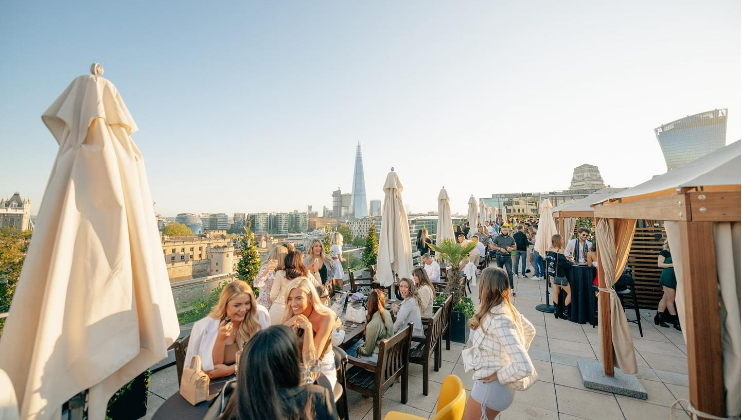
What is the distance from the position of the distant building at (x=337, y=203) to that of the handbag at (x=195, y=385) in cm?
17396

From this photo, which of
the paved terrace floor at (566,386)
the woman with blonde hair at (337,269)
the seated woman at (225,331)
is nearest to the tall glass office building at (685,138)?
the paved terrace floor at (566,386)

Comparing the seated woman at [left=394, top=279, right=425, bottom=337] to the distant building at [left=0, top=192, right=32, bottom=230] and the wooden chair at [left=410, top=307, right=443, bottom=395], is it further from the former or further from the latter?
the distant building at [left=0, top=192, right=32, bottom=230]

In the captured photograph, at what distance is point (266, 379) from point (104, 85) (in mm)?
2320

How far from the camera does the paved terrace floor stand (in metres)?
3.38

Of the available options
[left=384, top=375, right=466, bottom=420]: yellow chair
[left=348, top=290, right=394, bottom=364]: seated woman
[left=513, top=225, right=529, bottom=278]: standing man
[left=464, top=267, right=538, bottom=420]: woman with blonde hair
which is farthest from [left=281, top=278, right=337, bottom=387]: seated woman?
[left=513, top=225, right=529, bottom=278]: standing man

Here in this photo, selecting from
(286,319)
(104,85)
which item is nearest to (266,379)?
(286,319)

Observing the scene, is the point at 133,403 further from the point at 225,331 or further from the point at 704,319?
the point at 704,319

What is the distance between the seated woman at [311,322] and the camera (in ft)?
9.09

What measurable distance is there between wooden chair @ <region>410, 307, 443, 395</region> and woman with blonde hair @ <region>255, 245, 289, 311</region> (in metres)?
2.46

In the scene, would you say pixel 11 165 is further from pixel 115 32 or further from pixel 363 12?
pixel 363 12

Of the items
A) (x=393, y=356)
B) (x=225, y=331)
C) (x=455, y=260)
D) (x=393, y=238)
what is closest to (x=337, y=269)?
(x=393, y=238)

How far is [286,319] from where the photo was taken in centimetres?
313

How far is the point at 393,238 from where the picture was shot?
6.72m

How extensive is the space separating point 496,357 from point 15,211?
61753 millimetres
